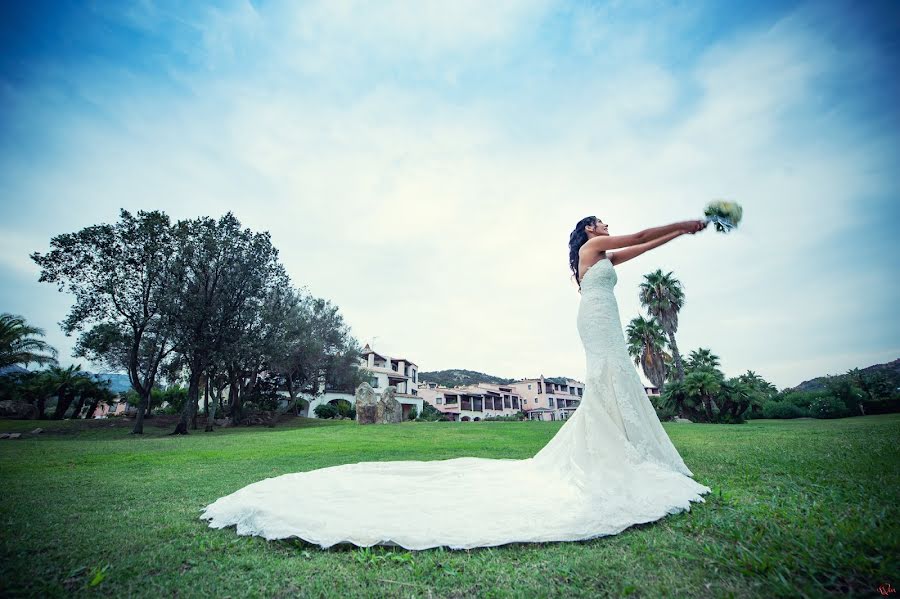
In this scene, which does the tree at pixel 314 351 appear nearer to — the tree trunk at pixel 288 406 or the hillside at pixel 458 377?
the tree trunk at pixel 288 406

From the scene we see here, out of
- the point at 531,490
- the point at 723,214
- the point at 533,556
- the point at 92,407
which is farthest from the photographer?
the point at 92,407

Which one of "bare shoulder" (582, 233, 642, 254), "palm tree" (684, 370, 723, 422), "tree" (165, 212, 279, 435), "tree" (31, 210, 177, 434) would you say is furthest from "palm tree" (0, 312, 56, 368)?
"palm tree" (684, 370, 723, 422)

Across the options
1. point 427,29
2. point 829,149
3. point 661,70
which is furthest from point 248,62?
point 829,149

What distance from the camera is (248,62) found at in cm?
1180

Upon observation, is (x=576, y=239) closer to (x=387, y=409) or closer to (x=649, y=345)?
(x=387, y=409)

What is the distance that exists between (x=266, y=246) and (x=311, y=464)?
67.0 feet

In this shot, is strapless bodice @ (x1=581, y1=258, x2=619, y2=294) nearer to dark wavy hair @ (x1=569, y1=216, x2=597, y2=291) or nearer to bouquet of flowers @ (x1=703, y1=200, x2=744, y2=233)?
dark wavy hair @ (x1=569, y1=216, x2=597, y2=291)

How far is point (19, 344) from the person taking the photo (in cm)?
2620

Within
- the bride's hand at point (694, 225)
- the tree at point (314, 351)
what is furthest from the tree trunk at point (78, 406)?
the bride's hand at point (694, 225)

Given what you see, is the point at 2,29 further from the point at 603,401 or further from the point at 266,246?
the point at 266,246

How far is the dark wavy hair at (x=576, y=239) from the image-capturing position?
17.3 feet

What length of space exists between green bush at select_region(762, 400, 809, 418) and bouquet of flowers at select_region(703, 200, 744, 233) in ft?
111

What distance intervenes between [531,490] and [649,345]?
3867 centimetres

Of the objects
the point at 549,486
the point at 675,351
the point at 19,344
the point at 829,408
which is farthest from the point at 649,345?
the point at 19,344
